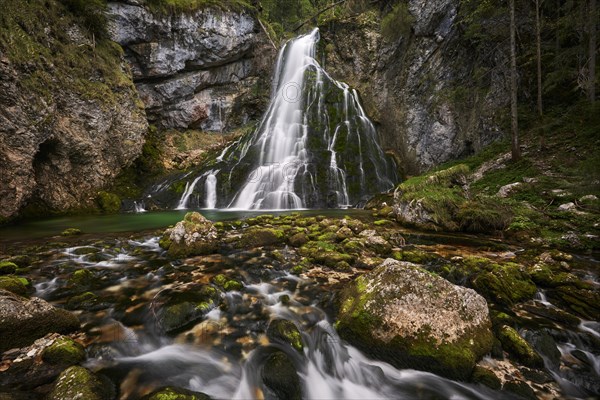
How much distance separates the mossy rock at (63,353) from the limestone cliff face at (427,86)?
17249mm

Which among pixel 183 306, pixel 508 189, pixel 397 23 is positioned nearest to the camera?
pixel 183 306

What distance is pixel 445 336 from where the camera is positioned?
308 cm

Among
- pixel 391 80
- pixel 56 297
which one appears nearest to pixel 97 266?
pixel 56 297

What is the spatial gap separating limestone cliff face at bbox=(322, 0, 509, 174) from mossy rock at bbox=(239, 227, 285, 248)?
13.0 metres

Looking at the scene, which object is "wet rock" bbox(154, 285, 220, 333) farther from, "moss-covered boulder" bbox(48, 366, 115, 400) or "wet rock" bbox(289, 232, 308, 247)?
"wet rock" bbox(289, 232, 308, 247)

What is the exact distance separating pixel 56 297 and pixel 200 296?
2.45 meters

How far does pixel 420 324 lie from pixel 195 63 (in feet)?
86.8

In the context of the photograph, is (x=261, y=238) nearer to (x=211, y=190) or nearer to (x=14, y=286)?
(x=14, y=286)

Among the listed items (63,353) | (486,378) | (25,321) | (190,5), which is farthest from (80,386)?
(190,5)

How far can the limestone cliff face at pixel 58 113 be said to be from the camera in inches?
415

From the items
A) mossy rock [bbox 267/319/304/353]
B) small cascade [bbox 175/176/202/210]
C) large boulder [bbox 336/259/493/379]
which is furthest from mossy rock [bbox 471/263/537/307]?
small cascade [bbox 175/176/202/210]

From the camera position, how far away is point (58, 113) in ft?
42.2

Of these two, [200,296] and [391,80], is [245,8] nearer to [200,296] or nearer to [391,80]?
[391,80]

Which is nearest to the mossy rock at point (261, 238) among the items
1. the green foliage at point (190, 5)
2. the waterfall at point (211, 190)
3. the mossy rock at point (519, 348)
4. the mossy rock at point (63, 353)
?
the mossy rock at point (63, 353)
